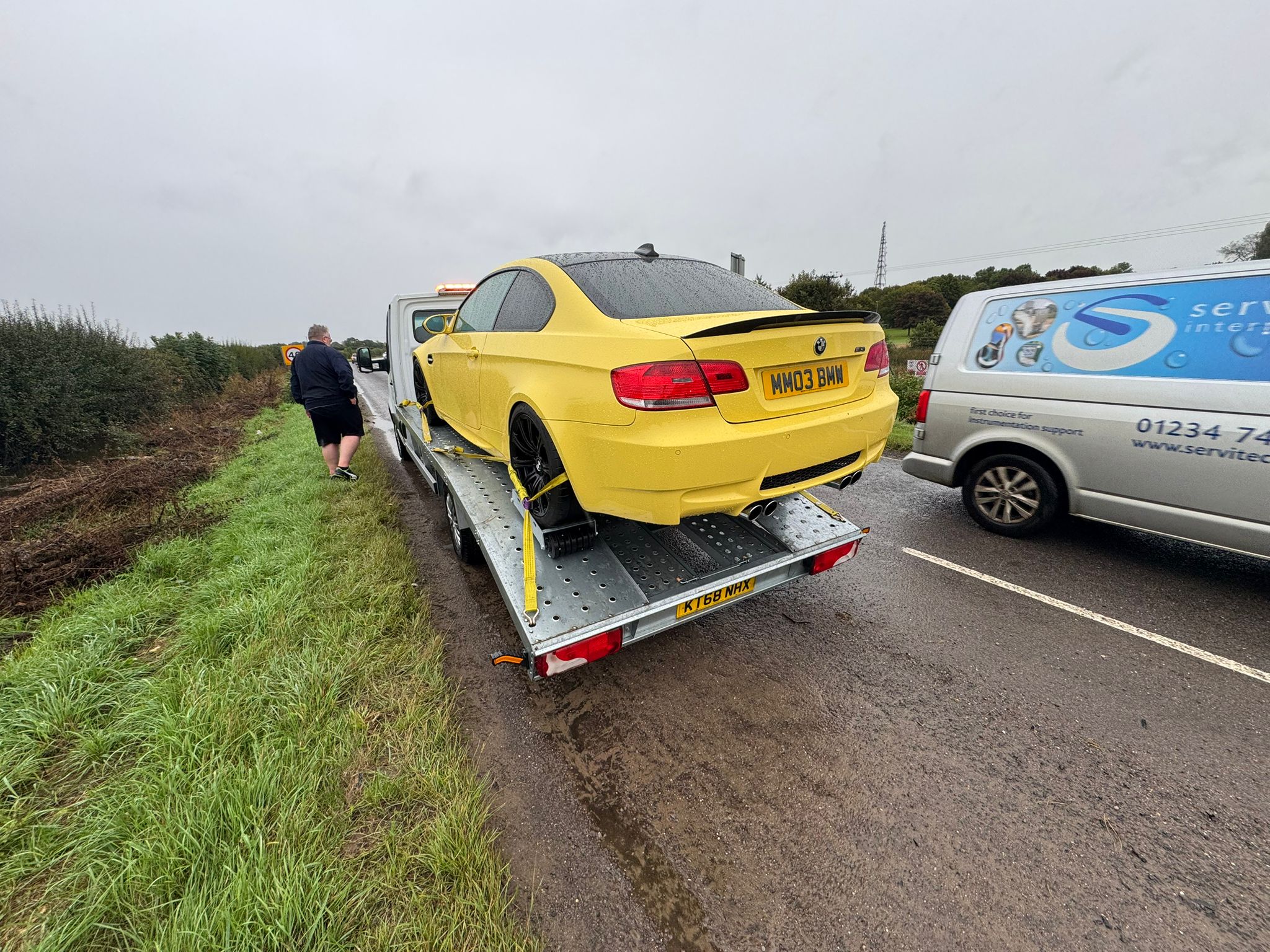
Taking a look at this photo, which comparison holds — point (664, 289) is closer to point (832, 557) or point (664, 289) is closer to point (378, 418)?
point (832, 557)

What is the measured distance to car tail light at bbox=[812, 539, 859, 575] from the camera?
2.62m

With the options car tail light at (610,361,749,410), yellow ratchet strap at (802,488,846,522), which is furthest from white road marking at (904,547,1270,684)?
car tail light at (610,361,749,410)

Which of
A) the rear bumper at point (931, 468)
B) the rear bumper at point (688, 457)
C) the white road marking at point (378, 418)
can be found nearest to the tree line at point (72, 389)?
the white road marking at point (378, 418)

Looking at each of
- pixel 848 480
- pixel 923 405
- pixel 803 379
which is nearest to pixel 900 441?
pixel 923 405

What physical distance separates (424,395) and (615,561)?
3574 millimetres

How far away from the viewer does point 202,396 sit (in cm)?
1441

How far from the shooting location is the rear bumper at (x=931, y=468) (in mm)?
4078

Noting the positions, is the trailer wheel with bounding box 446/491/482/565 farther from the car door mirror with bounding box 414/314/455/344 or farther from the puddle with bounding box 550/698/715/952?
the puddle with bounding box 550/698/715/952

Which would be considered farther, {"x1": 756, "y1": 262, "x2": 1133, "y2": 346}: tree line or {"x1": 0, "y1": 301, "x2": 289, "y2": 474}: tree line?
{"x1": 756, "y1": 262, "x2": 1133, "y2": 346}: tree line

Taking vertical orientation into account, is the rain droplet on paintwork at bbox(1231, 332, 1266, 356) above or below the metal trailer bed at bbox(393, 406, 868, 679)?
above

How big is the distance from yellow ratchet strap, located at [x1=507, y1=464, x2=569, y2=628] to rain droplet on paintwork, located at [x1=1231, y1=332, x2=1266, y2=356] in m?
3.82

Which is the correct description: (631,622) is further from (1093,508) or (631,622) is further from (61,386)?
(61,386)

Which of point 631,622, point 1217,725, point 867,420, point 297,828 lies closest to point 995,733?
point 1217,725

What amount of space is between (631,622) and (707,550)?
0.78m
